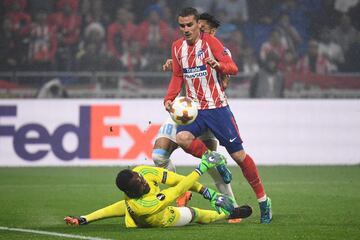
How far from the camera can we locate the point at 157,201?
318 inches

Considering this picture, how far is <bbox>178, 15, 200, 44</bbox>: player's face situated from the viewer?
891 centimetres

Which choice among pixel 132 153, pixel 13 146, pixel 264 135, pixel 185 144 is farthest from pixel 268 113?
pixel 185 144

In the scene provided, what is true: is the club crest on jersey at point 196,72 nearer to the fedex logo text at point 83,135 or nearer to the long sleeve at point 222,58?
the long sleeve at point 222,58

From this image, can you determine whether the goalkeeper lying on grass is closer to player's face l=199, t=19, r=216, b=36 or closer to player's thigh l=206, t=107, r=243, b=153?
player's thigh l=206, t=107, r=243, b=153

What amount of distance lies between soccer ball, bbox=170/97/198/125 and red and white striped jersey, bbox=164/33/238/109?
232 mm

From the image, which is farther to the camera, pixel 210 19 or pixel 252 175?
pixel 210 19

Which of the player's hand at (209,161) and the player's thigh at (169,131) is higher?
the player's thigh at (169,131)

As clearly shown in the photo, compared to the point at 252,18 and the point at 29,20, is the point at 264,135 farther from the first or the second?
the point at 29,20

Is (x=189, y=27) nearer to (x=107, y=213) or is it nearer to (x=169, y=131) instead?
(x=169, y=131)

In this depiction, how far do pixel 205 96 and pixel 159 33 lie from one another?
368 inches

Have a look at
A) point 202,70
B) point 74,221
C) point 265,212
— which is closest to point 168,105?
point 202,70

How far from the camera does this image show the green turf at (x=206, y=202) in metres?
7.95

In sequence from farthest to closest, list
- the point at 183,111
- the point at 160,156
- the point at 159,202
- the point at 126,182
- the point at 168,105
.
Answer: the point at 160,156
the point at 168,105
the point at 183,111
the point at 159,202
the point at 126,182

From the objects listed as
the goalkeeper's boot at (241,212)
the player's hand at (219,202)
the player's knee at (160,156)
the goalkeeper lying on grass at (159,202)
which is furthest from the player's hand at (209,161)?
the player's knee at (160,156)
